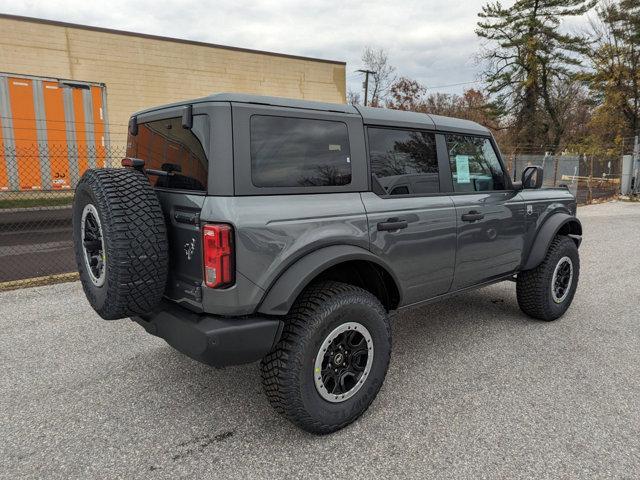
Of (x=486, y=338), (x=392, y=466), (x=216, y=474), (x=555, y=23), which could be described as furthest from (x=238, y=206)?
(x=555, y=23)

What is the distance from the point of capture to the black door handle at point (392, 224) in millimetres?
2805

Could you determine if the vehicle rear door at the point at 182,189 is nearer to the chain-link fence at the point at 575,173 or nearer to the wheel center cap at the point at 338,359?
the wheel center cap at the point at 338,359

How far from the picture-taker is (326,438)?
2551mm

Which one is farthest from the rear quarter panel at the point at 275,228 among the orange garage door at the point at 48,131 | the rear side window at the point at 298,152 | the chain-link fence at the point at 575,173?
the chain-link fence at the point at 575,173

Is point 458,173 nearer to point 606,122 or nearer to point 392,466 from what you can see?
point 392,466

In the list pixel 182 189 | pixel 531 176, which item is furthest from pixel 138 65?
pixel 182 189

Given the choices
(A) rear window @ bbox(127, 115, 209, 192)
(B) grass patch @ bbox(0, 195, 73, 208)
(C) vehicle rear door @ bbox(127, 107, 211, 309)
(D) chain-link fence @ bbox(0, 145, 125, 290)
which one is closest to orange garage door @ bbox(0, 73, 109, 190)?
(D) chain-link fence @ bbox(0, 145, 125, 290)

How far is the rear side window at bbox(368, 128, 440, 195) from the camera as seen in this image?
2.96 metres

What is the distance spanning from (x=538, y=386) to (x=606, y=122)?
1072 inches

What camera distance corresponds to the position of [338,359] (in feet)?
8.50

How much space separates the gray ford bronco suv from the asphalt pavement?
0.32 metres

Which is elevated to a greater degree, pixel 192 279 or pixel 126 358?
pixel 192 279

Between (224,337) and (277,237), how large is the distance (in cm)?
56

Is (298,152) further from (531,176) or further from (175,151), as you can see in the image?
(531,176)
